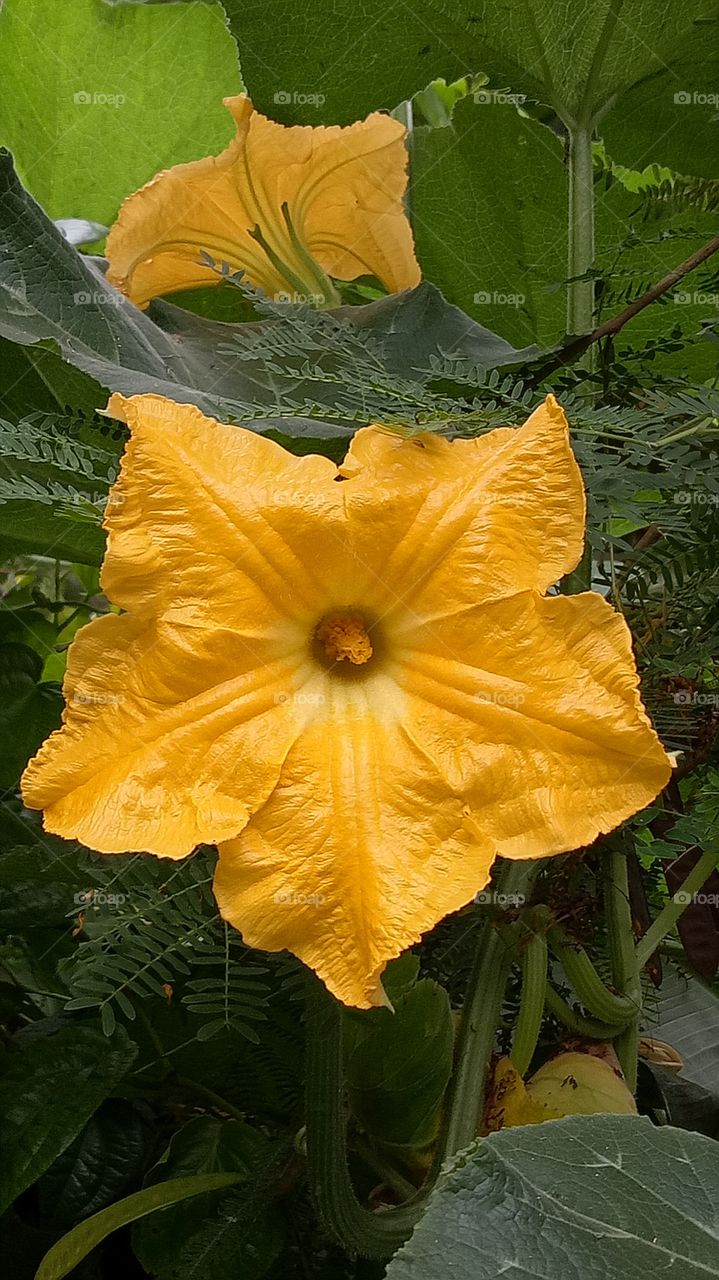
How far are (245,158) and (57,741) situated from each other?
0.34 m

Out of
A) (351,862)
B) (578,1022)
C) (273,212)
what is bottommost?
(578,1022)

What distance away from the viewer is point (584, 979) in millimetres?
451

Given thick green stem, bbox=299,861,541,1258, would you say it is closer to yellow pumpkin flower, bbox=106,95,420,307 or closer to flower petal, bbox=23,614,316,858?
flower petal, bbox=23,614,316,858

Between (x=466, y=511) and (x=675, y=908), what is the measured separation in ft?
0.73

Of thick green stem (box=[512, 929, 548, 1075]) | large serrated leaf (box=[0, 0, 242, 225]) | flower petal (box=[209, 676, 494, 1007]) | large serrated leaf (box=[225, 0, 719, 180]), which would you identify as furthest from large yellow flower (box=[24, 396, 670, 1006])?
large serrated leaf (box=[0, 0, 242, 225])

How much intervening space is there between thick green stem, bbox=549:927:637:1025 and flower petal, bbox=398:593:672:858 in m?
0.13

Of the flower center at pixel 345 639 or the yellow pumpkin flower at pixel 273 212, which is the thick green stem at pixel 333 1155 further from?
the yellow pumpkin flower at pixel 273 212

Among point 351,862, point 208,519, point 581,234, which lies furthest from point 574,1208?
point 581,234

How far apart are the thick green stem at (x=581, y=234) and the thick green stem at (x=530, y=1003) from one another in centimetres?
26

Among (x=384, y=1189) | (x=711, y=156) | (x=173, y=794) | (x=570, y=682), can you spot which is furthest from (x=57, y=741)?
(x=711, y=156)

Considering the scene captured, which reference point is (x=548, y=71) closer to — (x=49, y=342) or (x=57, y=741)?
(x=49, y=342)

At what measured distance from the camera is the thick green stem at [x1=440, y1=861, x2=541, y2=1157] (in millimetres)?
421

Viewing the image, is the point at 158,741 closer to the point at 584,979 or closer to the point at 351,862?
the point at 351,862

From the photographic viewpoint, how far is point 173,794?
33 cm
